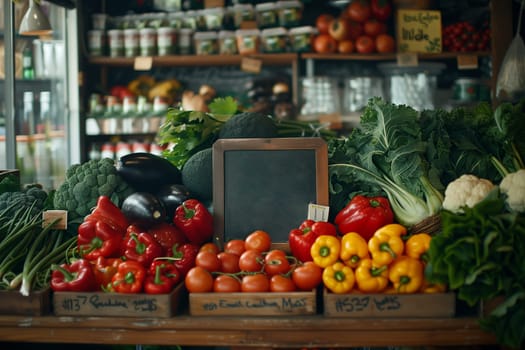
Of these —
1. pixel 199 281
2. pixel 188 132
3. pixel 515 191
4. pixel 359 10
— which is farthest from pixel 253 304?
pixel 359 10

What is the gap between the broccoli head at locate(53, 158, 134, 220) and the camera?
7.66ft

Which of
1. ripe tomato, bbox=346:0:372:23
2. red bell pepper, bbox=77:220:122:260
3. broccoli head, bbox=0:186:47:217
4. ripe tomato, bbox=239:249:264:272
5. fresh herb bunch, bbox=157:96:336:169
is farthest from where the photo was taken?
ripe tomato, bbox=346:0:372:23

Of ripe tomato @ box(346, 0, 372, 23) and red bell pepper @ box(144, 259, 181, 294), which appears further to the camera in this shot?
ripe tomato @ box(346, 0, 372, 23)

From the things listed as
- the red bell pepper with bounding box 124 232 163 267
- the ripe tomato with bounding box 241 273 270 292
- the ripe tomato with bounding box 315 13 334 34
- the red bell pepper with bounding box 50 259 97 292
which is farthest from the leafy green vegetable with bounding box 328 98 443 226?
the ripe tomato with bounding box 315 13 334 34

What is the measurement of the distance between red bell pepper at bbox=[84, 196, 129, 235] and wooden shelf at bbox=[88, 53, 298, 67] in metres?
2.96

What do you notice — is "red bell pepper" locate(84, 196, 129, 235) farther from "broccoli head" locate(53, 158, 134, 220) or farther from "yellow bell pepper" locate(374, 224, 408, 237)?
"yellow bell pepper" locate(374, 224, 408, 237)

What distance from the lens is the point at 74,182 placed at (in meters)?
2.37

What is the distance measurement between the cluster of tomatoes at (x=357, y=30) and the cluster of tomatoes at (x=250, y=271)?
321 cm

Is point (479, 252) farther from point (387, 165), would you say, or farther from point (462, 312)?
point (387, 165)

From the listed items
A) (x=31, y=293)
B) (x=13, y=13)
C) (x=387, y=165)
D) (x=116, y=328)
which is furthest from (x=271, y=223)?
A: (x=13, y=13)

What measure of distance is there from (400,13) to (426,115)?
2796mm

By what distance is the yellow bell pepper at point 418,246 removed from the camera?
6.10 ft

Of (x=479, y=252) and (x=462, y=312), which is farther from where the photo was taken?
(x=462, y=312)

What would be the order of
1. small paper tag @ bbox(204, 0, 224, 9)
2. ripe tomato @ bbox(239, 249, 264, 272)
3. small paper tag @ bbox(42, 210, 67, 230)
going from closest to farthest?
ripe tomato @ bbox(239, 249, 264, 272)
small paper tag @ bbox(42, 210, 67, 230)
small paper tag @ bbox(204, 0, 224, 9)
